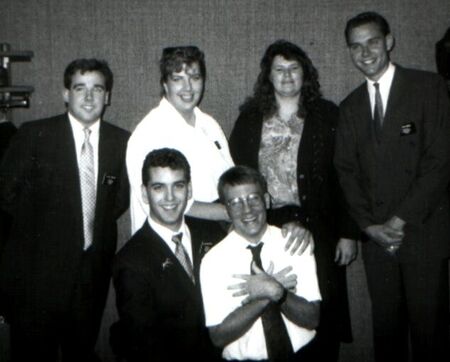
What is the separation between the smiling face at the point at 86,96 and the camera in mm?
2801

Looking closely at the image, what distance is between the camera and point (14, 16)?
11.3 feet

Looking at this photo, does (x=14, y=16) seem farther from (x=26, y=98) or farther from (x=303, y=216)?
(x=303, y=216)

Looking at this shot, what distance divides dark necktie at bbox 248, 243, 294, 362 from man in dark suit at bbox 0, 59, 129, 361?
101 cm

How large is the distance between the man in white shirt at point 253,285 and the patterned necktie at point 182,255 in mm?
75

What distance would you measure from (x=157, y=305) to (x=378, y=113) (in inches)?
53.1

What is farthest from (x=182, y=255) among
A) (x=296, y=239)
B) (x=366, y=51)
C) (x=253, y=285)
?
(x=366, y=51)

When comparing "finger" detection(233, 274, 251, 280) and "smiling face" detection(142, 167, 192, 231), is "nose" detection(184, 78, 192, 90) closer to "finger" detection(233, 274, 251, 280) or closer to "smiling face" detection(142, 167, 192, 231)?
"smiling face" detection(142, 167, 192, 231)

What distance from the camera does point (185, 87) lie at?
109 inches

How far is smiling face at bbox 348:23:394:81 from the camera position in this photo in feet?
8.87

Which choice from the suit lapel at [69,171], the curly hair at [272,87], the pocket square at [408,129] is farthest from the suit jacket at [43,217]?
the pocket square at [408,129]

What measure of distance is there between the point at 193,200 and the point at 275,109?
2.17 feet

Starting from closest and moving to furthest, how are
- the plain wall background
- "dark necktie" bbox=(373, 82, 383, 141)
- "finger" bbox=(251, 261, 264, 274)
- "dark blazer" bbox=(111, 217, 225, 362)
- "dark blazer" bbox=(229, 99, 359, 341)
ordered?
1. "dark blazer" bbox=(111, 217, 225, 362)
2. "finger" bbox=(251, 261, 264, 274)
3. "dark necktie" bbox=(373, 82, 383, 141)
4. "dark blazer" bbox=(229, 99, 359, 341)
5. the plain wall background

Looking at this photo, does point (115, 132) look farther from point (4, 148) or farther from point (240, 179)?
point (240, 179)

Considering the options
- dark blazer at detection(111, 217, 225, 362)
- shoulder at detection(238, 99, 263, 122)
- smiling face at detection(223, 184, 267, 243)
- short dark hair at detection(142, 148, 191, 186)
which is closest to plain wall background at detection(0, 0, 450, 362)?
shoulder at detection(238, 99, 263, 122)
